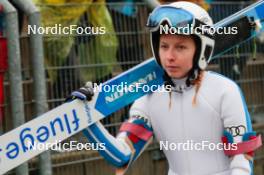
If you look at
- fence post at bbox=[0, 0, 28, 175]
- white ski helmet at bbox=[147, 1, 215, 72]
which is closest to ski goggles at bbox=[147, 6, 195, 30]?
white ski helmet at bbox=[147, 1, 215, 72]

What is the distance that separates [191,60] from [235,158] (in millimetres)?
539

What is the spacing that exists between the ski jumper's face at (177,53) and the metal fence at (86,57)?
1429 millimetres

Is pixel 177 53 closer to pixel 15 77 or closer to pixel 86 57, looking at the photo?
pixel 15 77

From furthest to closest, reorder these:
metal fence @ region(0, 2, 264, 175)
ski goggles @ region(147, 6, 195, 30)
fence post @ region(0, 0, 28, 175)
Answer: metal fence @ region(0, 2, 264, 175) < fence post @ region(0, 0, 28, 175) < ski goggles @ region(147, 6, 195, 30)

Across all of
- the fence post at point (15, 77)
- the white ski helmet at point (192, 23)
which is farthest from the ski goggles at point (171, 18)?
the fence post at point (15, 77)

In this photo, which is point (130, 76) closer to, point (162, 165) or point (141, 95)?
point (141, 95)

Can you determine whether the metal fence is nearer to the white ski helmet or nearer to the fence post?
the fence post

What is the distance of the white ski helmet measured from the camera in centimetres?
326

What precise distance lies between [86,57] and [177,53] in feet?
6.40

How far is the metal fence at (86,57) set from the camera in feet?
15.7

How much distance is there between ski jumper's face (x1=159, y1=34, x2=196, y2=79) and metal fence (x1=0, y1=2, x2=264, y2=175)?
4.69 feet

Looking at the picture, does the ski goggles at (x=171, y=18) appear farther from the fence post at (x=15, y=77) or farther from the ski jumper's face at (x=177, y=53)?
the fence post at (x=15, y=77)

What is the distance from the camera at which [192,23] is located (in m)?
3.26

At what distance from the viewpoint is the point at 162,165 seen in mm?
5758
